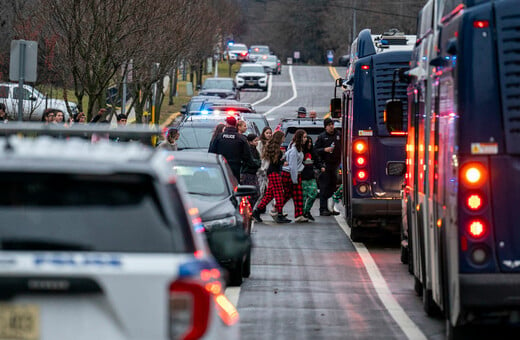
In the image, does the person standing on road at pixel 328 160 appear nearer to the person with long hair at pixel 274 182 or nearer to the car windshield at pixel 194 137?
the person with long hair at pixel 274 182

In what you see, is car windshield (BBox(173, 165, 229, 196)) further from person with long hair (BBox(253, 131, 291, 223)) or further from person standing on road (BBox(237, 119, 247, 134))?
person with long hair (BBox(253, 131, 291, 223))

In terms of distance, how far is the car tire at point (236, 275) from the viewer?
530 inches

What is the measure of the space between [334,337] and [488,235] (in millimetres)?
2257

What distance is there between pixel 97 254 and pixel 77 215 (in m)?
0.19

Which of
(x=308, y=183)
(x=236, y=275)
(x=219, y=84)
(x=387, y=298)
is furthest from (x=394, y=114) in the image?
(x=219, y=84)

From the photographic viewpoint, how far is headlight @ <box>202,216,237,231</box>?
13453 mm

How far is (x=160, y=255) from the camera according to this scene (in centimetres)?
512

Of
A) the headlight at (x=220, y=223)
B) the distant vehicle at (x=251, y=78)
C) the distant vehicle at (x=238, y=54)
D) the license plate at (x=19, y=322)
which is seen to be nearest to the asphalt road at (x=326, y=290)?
the headlight at (x=220, y=223)

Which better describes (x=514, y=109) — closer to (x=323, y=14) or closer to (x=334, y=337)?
(x=334, y=337)

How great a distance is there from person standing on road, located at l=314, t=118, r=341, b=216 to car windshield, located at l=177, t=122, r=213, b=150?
2.42 metres

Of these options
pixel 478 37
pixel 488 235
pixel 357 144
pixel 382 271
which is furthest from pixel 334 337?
pixel 357 144

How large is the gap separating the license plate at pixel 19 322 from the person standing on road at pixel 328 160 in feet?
60.4

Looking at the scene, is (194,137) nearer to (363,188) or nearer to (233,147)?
(233,147)

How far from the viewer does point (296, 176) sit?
2217cm
